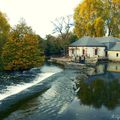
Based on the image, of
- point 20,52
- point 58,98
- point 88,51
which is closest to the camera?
point 58,98

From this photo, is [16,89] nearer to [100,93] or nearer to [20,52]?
[100,93]

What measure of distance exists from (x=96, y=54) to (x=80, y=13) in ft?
47.7

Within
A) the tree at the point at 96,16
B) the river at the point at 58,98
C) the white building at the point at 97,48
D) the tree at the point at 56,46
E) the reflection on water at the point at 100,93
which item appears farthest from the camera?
the tree at the point at 56,46

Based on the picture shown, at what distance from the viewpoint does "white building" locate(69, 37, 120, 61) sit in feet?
185

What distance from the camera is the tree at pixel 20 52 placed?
120ft

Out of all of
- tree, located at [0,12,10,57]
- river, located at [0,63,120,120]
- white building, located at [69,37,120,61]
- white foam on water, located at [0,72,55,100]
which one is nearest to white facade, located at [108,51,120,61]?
white building, located at [69,37,120,61]

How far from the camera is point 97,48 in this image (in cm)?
5766

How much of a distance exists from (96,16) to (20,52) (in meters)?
34.8

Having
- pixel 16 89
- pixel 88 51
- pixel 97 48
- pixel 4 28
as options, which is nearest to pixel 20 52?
pixel 4 28

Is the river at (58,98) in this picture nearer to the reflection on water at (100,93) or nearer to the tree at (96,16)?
the reflection on water at (100,93)

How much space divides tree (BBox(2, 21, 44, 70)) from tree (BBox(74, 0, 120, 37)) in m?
29.4

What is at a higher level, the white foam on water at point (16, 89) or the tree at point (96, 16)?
the tree at point (96, 16)

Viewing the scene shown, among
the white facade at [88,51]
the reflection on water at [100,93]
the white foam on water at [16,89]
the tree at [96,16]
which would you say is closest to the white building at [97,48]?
Result: the white facade at [88,51]

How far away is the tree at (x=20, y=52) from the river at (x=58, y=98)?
11.9 ft
